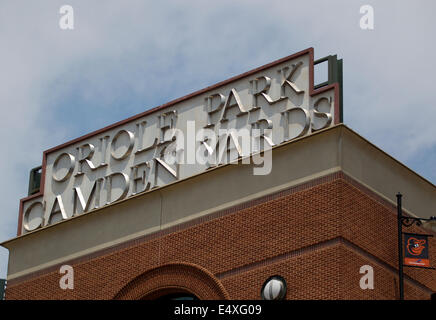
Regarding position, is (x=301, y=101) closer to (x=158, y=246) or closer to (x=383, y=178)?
(x=383, y=178)

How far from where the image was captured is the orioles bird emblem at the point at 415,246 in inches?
1144

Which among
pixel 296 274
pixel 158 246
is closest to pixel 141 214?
pixel 158 246

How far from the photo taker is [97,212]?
33.0 metres

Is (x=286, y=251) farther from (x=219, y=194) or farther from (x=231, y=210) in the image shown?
(x=219, y=194)

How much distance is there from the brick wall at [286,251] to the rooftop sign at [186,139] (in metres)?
1.63

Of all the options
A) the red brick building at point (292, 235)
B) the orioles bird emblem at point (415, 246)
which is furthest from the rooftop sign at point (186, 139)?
the orioles bird emblem at point (415, 246)

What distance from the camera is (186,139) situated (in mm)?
31828

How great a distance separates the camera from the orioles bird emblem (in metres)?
29.0

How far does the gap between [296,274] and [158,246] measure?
16.6 feet

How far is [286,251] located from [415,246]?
3.80 meters

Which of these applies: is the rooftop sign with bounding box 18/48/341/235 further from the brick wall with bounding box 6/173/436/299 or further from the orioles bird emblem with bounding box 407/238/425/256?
the orioles bird emblem with bounding box 407/238/425/256

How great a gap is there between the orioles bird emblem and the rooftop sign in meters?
4.04

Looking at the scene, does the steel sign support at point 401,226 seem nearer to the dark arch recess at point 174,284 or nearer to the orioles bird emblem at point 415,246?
the orioles bird emblem at point 415,246

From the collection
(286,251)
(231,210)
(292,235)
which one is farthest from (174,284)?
(292,235)
